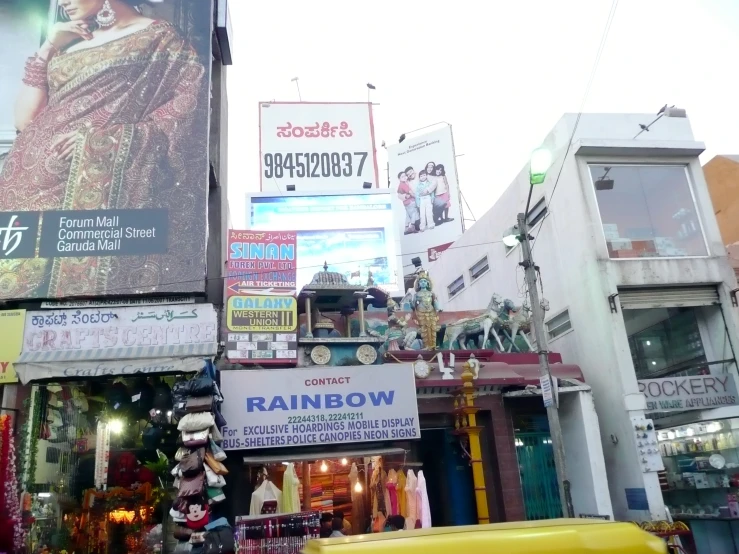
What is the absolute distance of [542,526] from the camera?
4.57m

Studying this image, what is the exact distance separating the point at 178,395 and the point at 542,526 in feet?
28.0

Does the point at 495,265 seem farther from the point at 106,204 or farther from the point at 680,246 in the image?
the point at 106,204

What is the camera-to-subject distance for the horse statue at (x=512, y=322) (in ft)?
56.2

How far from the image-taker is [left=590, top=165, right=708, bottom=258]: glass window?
16906 millimetres

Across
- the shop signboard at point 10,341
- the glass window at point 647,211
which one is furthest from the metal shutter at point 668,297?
the shop signboard at point 10,341

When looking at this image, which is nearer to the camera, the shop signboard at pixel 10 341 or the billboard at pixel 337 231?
the shop signboard at pixel 10 341

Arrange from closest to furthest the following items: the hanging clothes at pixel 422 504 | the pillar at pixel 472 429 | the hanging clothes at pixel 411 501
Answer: the hanging clothes at pixel 422 504 < the hanging clothes at pixel 411 501 < the pillar at pixel 472 429

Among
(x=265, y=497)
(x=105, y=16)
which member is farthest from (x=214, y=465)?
(x=105, y=16)

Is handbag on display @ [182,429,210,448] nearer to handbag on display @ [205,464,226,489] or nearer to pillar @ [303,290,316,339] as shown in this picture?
handbag on display @ [205,464,226,489]

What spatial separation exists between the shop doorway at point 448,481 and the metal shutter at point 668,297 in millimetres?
A: 6174

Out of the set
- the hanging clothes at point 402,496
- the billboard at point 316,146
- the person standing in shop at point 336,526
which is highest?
the billboard at point 316,146

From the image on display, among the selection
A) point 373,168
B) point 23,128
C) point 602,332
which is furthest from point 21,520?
point 373,168

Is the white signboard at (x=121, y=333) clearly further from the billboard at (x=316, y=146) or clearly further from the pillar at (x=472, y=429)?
the billboard at (x=316, y=146)

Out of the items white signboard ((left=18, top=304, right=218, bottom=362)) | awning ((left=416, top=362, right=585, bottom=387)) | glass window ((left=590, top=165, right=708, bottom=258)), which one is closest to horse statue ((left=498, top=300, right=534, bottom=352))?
awning ((left=416, top=362, right=585, bottom=387))
